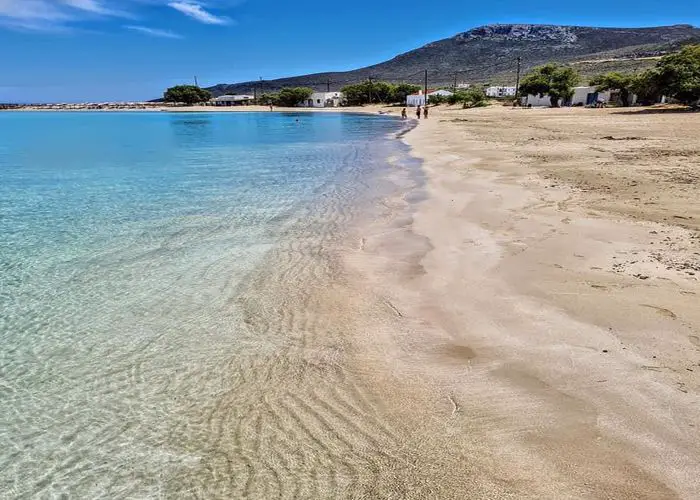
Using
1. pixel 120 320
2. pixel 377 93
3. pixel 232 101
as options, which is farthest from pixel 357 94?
pixel 120 320

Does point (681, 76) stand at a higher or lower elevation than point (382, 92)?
lower

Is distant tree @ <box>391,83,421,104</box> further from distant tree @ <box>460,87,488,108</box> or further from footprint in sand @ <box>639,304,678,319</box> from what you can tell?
footprint in sand @ <box>639,304,678,319</box>

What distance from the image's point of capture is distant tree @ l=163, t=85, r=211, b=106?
158000 mm

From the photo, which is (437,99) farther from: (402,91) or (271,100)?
(271,100)

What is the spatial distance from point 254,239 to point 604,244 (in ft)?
21.1

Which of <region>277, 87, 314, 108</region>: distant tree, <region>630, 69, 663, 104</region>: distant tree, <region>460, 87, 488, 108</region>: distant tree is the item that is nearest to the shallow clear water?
<region>630, 69, 663, 104</region>: distant tree

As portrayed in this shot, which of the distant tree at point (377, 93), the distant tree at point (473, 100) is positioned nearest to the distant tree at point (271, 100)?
the distant tree at point (377, 93)

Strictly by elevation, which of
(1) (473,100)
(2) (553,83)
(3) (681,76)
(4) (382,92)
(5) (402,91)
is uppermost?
(4) (382,92)

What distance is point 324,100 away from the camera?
132 m

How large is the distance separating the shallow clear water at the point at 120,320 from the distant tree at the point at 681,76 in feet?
106

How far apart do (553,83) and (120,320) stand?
220 feet

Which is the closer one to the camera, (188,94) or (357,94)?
(357,94)

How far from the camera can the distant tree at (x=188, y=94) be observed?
6220 inches

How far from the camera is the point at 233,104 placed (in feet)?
504
